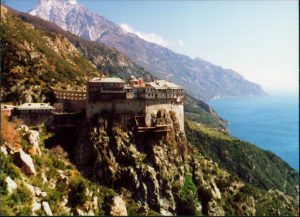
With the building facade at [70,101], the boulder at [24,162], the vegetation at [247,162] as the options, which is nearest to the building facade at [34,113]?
the building facade at [70,101]

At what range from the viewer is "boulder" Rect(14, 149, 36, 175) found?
27.2 metres

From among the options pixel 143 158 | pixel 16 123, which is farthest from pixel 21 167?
pixel 143 158

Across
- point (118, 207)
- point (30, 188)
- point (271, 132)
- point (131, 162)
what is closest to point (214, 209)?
point (131, 162)

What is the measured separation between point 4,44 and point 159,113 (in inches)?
973

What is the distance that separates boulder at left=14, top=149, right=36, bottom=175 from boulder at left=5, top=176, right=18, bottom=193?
3.38m

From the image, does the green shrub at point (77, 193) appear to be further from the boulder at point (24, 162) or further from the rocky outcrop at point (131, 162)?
the rocky outcrop at point (131, 162)

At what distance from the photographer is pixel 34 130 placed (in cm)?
3512

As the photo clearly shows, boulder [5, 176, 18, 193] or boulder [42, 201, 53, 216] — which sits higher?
boulder [5, 176, 18, 193]

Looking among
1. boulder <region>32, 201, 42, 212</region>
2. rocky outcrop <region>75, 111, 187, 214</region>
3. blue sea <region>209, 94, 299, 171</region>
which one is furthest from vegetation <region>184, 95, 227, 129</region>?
boulder <region>32, 201, 42, 212</region>

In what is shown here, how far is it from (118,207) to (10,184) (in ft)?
40.9

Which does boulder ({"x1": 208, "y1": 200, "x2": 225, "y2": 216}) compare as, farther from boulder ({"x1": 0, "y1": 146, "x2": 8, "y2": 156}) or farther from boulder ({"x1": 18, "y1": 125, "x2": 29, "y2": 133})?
boulder ({"x1": 0, "y1": 146, "x2": 8, "y2": 156})

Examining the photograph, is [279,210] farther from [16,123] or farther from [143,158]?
[16,123]

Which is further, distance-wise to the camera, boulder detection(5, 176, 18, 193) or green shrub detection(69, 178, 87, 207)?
green shrub detection(69, 178, 87, 207)

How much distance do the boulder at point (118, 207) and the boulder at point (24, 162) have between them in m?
8.20
